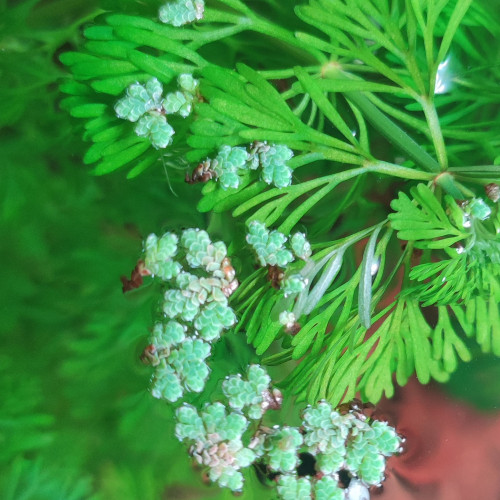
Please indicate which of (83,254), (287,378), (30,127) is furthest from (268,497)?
(30,127)

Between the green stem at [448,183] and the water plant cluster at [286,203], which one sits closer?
the water plant cluster at [286,203]

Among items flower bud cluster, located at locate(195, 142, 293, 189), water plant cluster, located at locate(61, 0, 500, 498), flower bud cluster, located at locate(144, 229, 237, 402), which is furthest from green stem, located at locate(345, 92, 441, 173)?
flower bud cluster, located at locate(144, 229, 237, 402)

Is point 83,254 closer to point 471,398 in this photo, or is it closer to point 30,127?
point 30,127

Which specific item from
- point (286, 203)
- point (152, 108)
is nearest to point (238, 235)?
point (286, 203)

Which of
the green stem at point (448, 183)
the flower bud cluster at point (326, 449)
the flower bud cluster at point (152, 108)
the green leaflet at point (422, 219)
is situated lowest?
the flower bud cluster at point (326, 449)

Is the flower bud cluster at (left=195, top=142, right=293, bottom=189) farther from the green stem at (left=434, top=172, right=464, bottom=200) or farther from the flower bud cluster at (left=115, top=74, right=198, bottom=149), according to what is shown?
the green stem at (left=434, top=172, right=464, bottom=200)

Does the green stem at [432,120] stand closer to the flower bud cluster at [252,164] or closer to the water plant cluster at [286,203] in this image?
the water plant cluster at [286,203]

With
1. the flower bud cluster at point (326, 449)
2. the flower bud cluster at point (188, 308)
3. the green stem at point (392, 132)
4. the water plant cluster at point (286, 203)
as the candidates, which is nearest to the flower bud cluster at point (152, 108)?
the water plant cluster at point (286, 203)
